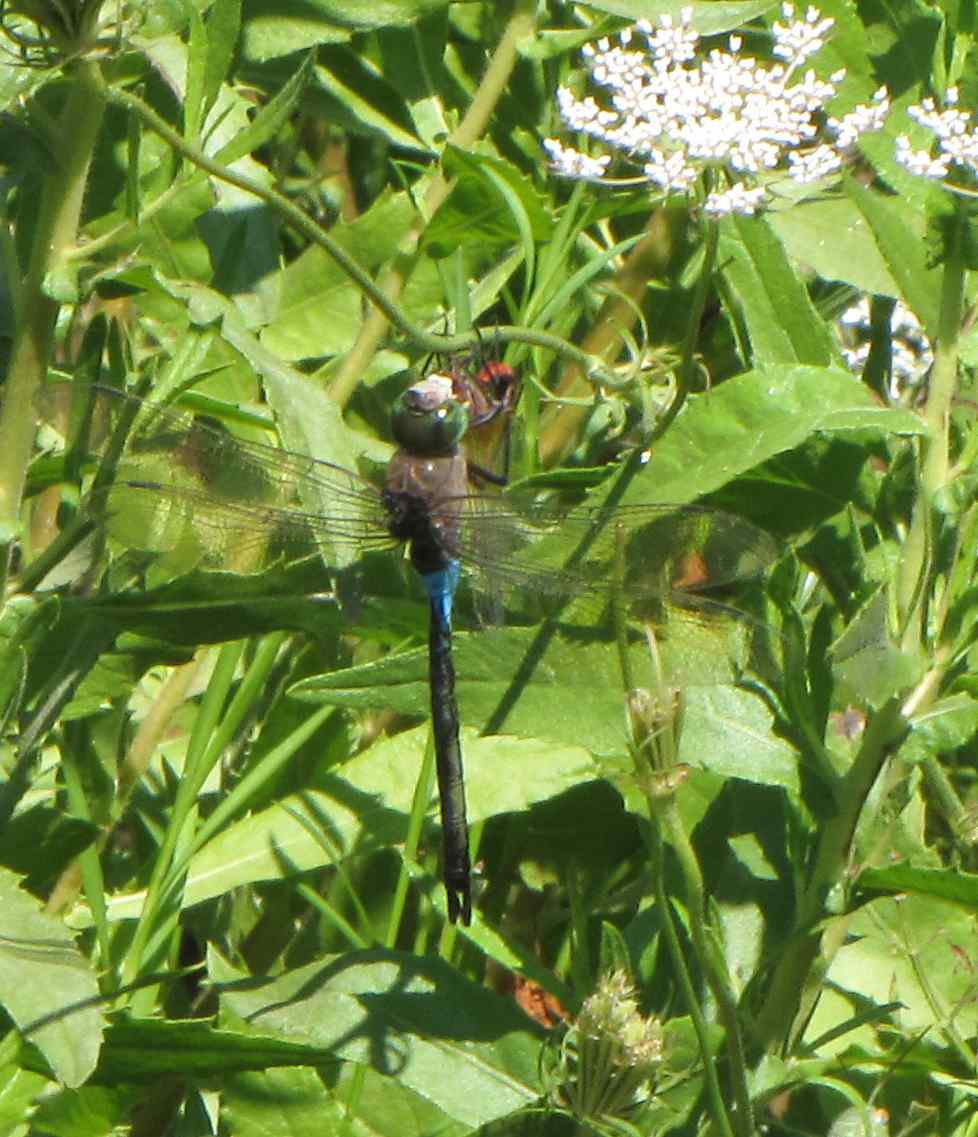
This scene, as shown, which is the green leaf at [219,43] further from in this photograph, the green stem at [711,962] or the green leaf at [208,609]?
the green stem at [711,962]

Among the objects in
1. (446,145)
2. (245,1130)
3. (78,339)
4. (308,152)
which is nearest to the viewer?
(245,1130)

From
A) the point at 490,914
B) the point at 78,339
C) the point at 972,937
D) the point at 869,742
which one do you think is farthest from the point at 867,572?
the point at 78,339

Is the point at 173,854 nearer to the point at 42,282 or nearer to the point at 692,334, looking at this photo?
the point at 42,282

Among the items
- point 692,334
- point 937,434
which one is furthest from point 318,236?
point 937,434

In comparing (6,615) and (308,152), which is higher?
(308,152)

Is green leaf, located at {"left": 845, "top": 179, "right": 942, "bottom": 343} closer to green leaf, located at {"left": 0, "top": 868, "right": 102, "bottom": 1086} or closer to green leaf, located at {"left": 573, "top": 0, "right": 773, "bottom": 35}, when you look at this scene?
green leaf, located at {"left": 573, "top": 0, "right": 773, "bottom": 35}

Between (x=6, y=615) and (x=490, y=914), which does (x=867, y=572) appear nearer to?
(x=490, y=914)
